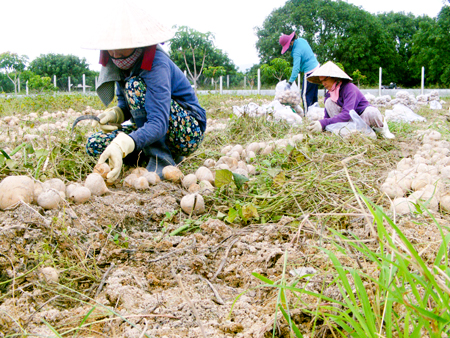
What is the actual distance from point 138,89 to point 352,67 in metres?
30.2

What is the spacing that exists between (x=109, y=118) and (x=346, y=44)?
30599 mm

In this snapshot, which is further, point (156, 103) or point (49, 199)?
point (156, 103)

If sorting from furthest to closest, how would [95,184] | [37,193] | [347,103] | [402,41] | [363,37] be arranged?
[402,41] < [363,37] < [347,103] < [95,184] < [37,193]

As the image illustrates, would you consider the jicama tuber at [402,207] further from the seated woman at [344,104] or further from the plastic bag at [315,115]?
the plastic bag at [315,115]

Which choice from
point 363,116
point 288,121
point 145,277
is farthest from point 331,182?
point 288,121

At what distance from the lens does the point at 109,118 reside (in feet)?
7.60

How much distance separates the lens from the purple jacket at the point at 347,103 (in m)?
3.19

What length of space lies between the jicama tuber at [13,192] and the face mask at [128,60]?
947mm

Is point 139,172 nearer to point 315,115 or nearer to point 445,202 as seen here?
point 445,202

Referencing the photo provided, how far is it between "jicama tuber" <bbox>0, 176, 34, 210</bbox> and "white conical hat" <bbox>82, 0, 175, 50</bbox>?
825 mm

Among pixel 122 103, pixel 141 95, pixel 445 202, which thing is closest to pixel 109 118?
pixel 122 103

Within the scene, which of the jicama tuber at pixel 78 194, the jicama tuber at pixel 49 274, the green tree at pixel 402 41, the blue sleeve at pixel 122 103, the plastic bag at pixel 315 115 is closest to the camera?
the jicama tuber at pixel 49 274

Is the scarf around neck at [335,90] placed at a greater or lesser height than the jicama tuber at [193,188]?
greater

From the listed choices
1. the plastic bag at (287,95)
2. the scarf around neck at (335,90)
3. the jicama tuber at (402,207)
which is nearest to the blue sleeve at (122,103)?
the jicama tuber at (402,207)
